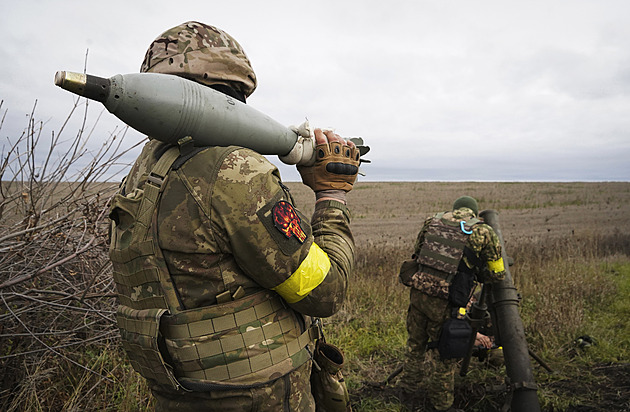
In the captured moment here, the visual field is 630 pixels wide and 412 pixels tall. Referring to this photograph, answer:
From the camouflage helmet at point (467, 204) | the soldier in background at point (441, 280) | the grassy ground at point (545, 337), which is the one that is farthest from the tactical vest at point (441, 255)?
the grassy ground at point (545, 337)

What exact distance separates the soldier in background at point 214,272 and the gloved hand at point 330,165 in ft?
1.33

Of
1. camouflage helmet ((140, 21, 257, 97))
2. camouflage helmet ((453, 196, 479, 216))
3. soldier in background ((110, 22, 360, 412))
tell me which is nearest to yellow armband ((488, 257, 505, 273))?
camouflage helmet ((453, 196, 479, 216))

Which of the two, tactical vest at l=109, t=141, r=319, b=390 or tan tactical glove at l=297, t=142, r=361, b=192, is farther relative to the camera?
tan tactical glove at l=297, t=142, r=361, b=192

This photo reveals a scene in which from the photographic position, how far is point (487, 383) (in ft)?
14.6

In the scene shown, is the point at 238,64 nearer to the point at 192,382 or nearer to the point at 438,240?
the point at 192,382

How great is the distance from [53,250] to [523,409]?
408cm

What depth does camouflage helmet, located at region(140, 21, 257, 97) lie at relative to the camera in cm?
150

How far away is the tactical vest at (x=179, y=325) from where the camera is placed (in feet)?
4.45

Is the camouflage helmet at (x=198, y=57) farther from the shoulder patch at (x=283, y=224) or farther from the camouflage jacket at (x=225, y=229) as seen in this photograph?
the shoulder patch at (x=283, y=224)

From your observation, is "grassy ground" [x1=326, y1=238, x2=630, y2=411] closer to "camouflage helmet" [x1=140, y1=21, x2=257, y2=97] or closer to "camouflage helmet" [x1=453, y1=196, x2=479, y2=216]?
"camouflage helmet" [x1=453, y1=196, x2=479, y2=216]

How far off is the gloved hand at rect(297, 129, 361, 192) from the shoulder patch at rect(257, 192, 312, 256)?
0.45m

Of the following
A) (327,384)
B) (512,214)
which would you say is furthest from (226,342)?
(512,214)

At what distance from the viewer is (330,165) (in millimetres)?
1797

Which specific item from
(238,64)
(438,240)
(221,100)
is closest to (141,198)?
(221,100)
